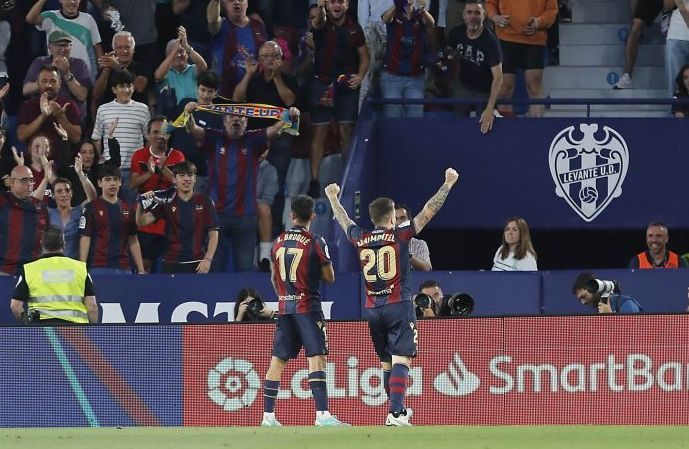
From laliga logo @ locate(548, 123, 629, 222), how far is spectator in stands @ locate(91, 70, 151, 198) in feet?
16.4

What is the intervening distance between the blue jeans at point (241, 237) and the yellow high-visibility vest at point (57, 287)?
2.82 meters

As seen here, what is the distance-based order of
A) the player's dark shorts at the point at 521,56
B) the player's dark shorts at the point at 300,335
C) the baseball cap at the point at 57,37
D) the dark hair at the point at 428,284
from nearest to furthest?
the player's dark shorts at the point at 300,335
the dark hair at the point at 428,284
the baseball cap at the point at 57,37
the player's dark shorts at the point at 521,56

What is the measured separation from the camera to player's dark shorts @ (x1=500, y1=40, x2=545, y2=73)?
1825 cm

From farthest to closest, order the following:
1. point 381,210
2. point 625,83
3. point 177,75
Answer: point 625,83 < point 177,75 < point 381,210

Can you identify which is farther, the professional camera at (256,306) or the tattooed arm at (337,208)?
the professional camera at (256,306)

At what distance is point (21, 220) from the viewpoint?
623 inches

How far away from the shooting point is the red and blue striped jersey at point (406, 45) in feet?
57.7

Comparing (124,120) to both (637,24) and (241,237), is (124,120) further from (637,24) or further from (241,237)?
(637,24)

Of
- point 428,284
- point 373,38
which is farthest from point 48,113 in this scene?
point 428,284

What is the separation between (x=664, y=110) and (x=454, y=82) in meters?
2.81

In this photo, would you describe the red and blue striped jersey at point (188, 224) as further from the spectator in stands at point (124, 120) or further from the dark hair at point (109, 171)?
the spectator in stands at point (124, 120)

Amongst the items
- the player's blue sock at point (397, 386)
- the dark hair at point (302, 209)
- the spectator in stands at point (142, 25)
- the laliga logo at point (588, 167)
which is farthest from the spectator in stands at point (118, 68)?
the player's blue sock at point (397, 386)

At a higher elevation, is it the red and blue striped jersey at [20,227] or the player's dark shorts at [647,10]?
the player's dark shorts at [647,10]

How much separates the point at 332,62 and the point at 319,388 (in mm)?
6321
